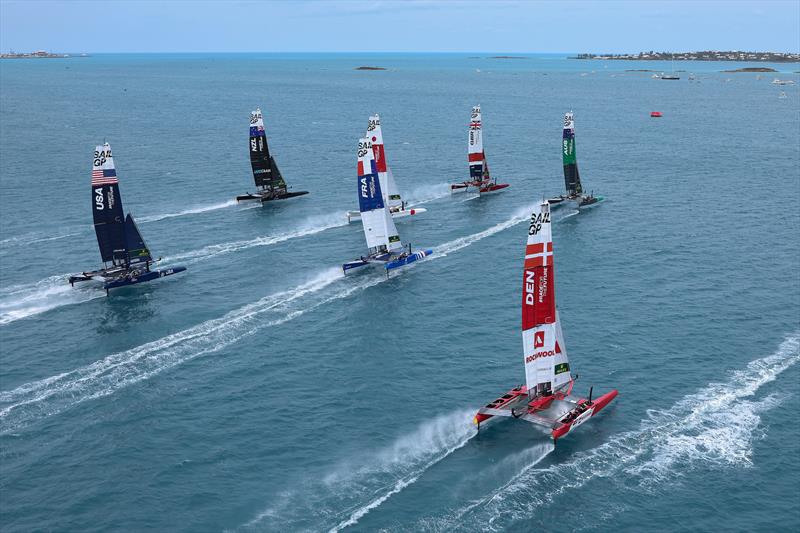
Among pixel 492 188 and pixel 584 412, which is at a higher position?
pixel 492 188

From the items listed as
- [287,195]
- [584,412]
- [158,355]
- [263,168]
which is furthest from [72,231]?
[584,412]

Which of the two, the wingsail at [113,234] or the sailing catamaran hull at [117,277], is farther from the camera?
the wingsail at [113,234]

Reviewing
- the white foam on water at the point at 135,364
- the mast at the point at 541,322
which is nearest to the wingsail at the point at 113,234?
the white foam on water at the point at 135,364

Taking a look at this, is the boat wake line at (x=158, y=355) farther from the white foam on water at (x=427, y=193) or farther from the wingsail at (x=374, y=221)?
the white foam on water at (x=427, y=193)

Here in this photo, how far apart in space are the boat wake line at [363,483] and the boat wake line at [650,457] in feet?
14.0

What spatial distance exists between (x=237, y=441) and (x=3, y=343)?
29925 millimetres

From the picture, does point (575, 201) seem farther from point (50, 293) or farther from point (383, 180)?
point (50, 293)

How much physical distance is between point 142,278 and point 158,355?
21.3m

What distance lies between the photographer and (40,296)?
77.1 meters

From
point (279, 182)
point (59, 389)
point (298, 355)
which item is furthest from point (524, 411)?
point (279, 182)

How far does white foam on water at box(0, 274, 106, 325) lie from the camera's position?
7344 cm

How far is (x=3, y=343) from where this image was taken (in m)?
65.9

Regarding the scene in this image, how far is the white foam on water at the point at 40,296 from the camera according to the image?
73.4 meters

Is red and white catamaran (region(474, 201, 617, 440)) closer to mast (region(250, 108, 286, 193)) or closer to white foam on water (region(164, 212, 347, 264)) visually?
white foam on water (region(164, 212, 347, 264))
